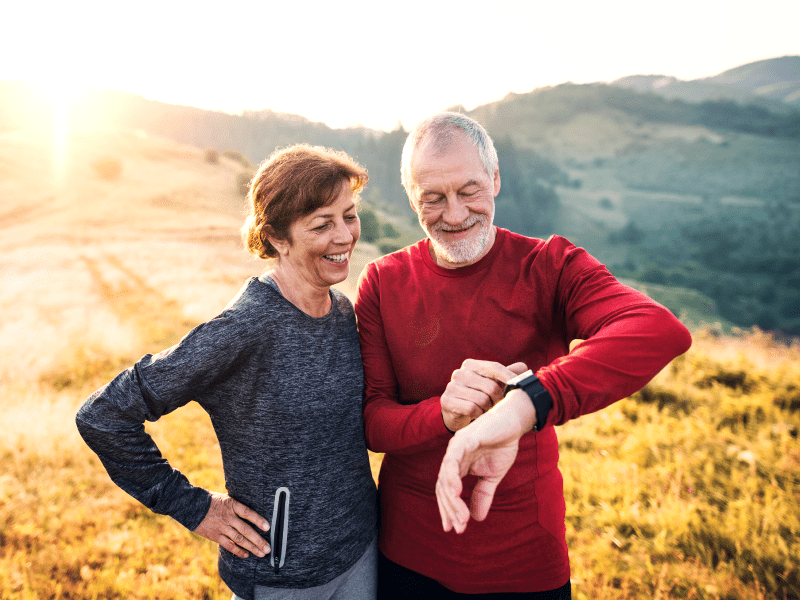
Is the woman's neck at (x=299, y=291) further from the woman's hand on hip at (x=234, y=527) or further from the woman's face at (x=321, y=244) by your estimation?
the woman's hand on hip at (x=234, y=527)

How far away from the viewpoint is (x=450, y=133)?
207 centimetres

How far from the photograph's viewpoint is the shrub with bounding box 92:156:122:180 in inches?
1661

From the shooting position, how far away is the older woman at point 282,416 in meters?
1.87

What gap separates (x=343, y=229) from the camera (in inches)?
82.0

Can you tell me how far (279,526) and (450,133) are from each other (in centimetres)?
194

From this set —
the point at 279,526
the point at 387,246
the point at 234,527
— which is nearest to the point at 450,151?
the point at 279,526

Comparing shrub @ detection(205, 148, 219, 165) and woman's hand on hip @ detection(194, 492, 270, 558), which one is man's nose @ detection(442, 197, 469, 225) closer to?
woman's hand on hip @ detection(194, 492, 270, 558)

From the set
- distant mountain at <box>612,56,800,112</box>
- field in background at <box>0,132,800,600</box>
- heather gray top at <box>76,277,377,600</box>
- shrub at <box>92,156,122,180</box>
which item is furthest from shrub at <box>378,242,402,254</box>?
distant mountain at <box>612,56,800,112</box>

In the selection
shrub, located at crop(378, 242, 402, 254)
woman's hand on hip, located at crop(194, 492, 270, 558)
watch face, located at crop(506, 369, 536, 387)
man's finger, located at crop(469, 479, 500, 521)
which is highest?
watch face, located at crop(506, 369, 536, 387)

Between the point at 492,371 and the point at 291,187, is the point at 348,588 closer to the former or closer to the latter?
the point at 492,371

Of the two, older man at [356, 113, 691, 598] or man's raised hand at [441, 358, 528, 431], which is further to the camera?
older man at [356, 113, 691, 598]

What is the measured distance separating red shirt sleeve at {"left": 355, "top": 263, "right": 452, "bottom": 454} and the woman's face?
311 millimetres

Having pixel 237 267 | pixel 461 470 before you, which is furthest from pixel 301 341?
pixel 237 267

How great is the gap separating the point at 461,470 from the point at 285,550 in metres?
1.03
